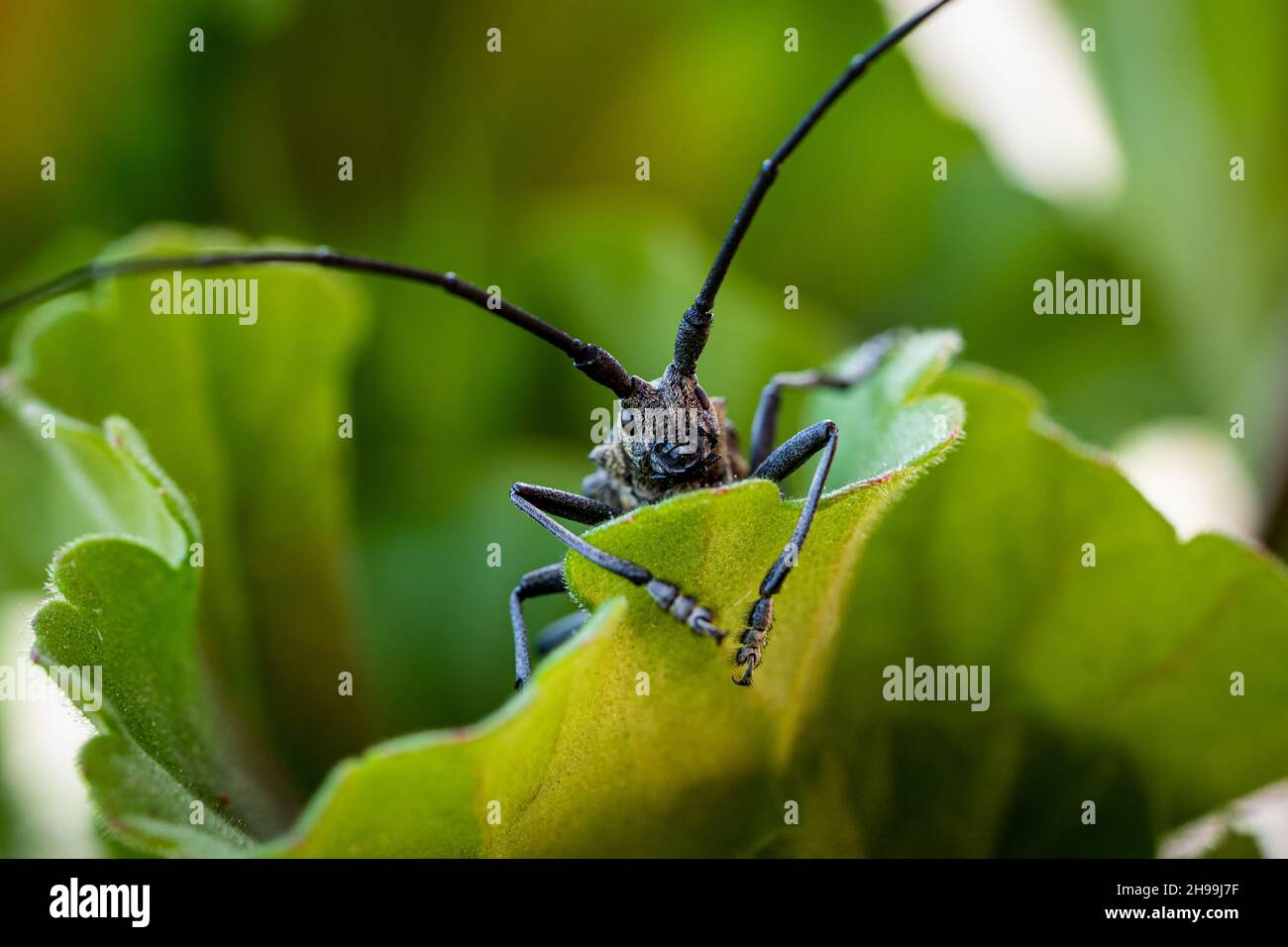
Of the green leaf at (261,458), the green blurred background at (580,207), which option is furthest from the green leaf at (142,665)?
the green blurred background at (580,207)

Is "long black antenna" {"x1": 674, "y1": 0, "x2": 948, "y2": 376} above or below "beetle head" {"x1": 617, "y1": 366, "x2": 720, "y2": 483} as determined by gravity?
above

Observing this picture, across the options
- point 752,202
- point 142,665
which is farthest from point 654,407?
point 142,665

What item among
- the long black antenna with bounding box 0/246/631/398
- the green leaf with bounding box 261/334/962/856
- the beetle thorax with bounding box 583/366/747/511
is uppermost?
the long black antenna with bounding box 0/246/631/398

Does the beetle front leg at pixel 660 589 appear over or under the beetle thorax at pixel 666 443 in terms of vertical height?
under

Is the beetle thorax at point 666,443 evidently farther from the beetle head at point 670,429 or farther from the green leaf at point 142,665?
the green leaf at point 142,665

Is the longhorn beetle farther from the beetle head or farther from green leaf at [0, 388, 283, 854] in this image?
green leaf at [0, 388, 283, 854]

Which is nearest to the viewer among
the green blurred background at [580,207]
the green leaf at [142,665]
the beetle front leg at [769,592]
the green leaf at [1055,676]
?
the green leaf at [142,665]

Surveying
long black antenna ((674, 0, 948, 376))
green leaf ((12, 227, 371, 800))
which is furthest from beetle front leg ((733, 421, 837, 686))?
green leaf ((12, 227, 371, 800))
